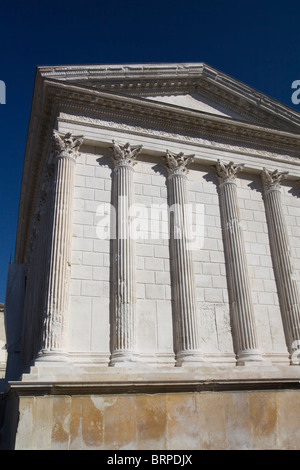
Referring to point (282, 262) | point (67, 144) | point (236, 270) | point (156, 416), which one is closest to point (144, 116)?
point (67, 144)

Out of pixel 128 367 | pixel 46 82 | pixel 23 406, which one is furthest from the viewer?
pixel 46 82

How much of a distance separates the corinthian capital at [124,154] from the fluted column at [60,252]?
3.79ft

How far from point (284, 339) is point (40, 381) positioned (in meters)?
7.54

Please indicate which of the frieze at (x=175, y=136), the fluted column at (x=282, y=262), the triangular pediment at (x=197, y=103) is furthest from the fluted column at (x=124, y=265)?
the fluted column at (x=282, y=262)

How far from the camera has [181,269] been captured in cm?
1140

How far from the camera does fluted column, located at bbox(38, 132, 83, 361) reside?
951 centimetres

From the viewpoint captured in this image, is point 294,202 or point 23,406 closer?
point 23,406

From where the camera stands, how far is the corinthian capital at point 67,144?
11.5 meters

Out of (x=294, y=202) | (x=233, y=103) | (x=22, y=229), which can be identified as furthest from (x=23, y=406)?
(x=22, y=229)

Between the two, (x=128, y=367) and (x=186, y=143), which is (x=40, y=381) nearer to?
(x=128, y=367)

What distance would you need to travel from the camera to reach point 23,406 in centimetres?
789

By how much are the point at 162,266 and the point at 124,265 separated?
4.27ft

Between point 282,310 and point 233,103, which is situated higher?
point 233,103

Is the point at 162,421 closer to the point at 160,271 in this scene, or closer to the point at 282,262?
the point at 160,271
